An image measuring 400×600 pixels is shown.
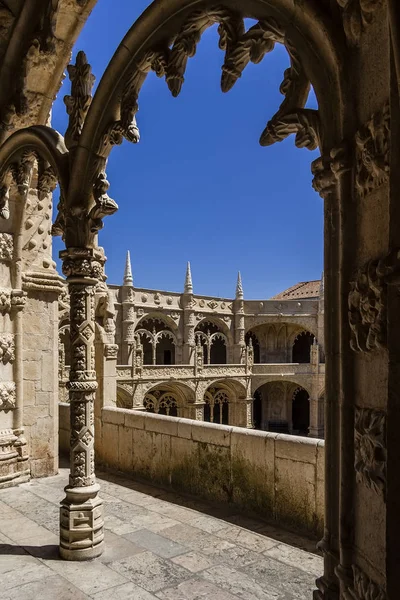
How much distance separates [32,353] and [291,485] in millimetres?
3391

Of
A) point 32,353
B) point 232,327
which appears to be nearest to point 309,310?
point 232,327

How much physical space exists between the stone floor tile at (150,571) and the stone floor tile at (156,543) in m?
0.09

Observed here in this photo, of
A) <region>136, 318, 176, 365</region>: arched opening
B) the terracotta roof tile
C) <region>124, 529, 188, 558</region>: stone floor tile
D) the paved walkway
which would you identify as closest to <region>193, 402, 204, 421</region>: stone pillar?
<region>136, 318, 176, 365</region>: arched opening

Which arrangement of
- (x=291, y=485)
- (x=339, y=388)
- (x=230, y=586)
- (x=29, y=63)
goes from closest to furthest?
1. (x=339, y=388)
2. (x=230, y=586)
3. (x=291, y=485)
4. (x=29, y=63)

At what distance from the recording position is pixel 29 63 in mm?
5121

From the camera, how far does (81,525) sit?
3883 mm

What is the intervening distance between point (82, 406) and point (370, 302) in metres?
2.87

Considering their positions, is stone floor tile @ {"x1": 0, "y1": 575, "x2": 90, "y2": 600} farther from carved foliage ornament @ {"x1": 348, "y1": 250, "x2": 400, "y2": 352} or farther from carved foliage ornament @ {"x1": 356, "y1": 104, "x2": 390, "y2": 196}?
carved foliage ornament @ {"x1": 356, "y1": 104, "x2": 390, "y2": 196}

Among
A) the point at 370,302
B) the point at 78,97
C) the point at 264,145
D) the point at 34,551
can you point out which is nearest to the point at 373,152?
the point at 370,302

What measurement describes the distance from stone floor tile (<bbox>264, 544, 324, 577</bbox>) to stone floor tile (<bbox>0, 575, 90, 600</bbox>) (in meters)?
1.43

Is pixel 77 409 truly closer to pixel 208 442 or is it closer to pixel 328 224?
pixel 208 442

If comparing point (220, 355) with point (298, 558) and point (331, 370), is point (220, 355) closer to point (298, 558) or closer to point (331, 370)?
point (298, 558)

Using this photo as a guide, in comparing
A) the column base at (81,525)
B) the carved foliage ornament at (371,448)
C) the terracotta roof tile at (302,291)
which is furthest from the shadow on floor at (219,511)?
the terracotta roof tile at (302,291)

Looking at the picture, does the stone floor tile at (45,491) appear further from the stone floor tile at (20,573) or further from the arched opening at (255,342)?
the arched opening at (255,342)
